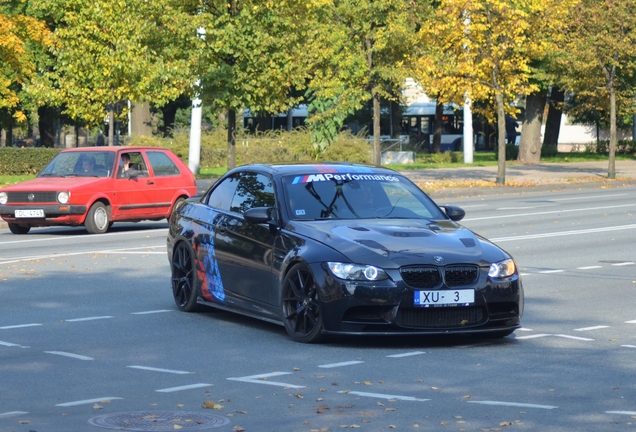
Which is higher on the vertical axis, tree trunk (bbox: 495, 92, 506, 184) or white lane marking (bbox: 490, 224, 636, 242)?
tree trunk (bbox: 495, 92, 506, 184)

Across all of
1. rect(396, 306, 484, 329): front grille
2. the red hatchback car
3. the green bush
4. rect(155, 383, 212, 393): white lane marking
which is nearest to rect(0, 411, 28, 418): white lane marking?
rect(155, 383, 212, 393): white lane marking

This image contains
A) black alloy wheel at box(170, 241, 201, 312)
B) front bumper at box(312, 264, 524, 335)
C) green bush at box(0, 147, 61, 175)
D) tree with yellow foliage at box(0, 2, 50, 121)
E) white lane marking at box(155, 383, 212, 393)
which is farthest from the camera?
green bush at box(0, 147, 61, 175)

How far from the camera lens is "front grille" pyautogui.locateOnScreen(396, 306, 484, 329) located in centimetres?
898

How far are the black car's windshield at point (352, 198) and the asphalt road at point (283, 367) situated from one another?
1.11 m

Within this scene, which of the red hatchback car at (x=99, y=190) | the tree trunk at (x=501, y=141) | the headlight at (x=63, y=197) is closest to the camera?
the headlight at (x=63, y=197)

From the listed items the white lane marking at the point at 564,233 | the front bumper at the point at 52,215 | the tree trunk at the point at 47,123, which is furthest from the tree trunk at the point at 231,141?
the tree trunk at the point at 47,123

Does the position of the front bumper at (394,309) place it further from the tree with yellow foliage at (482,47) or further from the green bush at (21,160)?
the green bush at (21,160)

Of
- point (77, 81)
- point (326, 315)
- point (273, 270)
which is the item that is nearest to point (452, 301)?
point (326, 315)

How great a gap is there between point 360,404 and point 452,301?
7.32ft

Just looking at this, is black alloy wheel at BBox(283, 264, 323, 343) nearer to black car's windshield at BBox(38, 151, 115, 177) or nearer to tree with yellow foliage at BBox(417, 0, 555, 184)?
black car's windshield at BBox(38, 151, 115, 177)

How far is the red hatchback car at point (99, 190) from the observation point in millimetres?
21016

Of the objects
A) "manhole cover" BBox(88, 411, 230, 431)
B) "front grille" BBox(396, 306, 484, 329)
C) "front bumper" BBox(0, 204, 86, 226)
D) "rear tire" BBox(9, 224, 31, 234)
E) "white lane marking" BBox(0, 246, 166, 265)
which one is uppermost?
"front grille" BBox(396, 306, 484, 329)

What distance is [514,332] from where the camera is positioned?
1000 cm

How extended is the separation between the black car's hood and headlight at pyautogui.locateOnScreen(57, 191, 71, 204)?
38.8 feet
